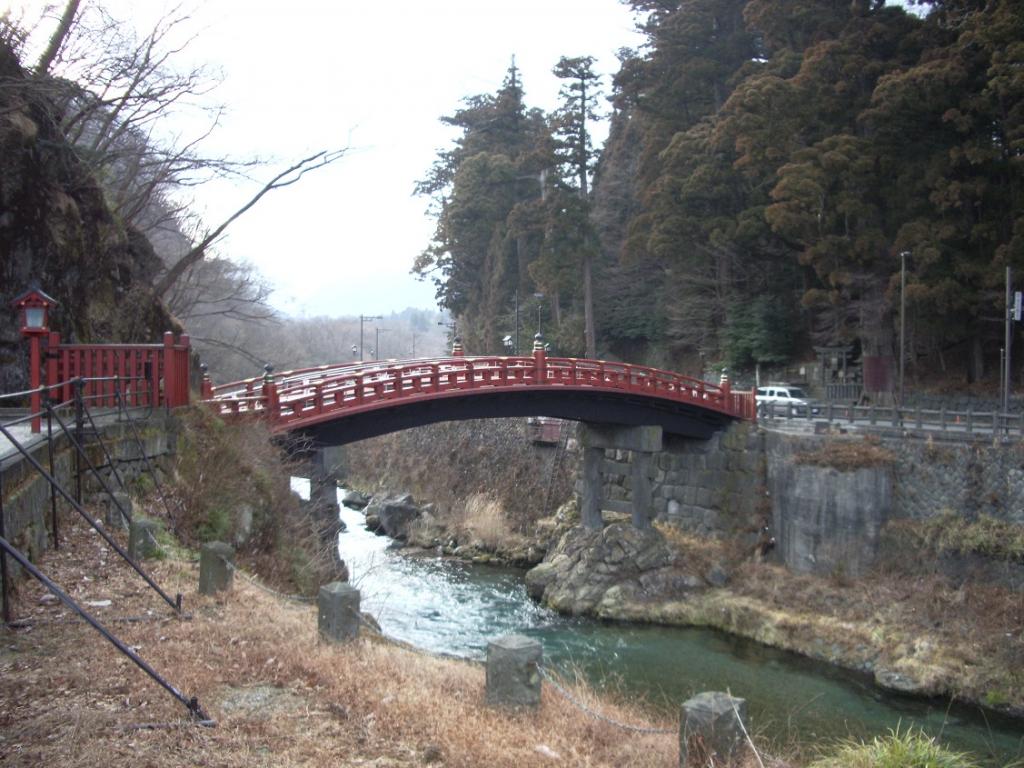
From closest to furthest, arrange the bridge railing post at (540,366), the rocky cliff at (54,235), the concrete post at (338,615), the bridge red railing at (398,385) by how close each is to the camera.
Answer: the concrete post at (338,615) → the rocky cliff at (54,235) → the bridge red railing at (398,385) → the bridge railing post at (540,366)

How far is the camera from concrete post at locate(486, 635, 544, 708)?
7086 mm

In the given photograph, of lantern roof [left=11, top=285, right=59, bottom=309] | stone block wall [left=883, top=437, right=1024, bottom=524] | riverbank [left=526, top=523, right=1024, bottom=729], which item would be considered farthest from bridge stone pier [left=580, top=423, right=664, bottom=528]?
lantern roof [left=11, top=285, right=59, bottom=309]

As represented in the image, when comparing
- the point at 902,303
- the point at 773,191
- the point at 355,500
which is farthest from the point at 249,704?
the point at 355,500

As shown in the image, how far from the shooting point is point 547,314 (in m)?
49.1

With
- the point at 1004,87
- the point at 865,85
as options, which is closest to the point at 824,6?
the point at 865,85

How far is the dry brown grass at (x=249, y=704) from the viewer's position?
5.57 meters

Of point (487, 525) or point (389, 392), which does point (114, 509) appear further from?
point (487, 525)

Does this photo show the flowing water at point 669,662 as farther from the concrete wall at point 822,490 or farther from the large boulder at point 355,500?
the large boulder at point 355,500

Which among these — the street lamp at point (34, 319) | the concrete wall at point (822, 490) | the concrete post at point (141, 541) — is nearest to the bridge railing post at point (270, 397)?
the street lamp at point (34, 319)

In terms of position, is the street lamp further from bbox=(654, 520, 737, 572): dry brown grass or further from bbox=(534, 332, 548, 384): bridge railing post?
bbox=(654, 520, 737, 572): dry brown grass

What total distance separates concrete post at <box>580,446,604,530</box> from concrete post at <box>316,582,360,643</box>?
19.5 m

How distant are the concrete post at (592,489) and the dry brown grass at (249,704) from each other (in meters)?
18.7

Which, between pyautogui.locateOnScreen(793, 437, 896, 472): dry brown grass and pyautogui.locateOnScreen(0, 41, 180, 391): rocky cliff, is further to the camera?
pyautogui.locateOnScreen(793, 437, 896, 472): dry brown grass

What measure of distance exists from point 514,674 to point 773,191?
2752 centimetres
